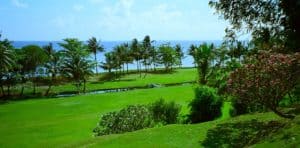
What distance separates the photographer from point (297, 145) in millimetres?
12000

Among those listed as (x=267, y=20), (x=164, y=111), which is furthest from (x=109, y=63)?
(x=267, y=20)

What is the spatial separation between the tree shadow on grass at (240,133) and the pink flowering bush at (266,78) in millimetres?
1085

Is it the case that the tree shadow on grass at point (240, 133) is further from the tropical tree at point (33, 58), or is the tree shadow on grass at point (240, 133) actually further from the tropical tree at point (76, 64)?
the tropical tree at point (33, 58)

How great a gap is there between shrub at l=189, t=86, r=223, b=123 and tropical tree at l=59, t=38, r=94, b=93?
211 feet

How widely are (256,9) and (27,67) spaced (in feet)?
274

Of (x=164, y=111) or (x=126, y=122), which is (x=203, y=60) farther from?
(x=126, y=122)

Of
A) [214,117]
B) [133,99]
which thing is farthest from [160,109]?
[133,99]

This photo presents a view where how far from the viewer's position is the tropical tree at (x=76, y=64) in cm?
9312

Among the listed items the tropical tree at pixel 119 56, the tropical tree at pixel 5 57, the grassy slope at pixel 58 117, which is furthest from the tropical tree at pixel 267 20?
the tropical tree at pixel 119 56

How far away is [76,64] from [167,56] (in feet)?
129

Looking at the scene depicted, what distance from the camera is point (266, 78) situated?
15.8 m

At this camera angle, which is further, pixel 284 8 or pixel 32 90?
pixel 32 90

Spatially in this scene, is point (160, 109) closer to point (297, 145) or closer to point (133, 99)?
point (297, 145)

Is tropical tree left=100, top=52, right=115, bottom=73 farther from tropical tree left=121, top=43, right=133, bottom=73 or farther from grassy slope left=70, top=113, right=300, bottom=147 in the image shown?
grassy slope left=70, top=113, right=300, bottom=147
